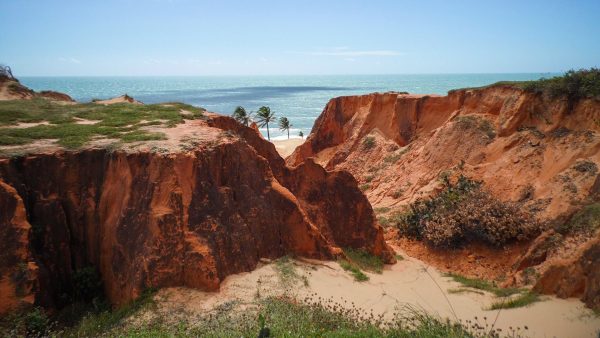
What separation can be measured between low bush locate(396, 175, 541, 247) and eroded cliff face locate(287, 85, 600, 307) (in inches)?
18.9

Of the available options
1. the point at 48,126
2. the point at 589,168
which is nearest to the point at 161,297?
the point at 48,126

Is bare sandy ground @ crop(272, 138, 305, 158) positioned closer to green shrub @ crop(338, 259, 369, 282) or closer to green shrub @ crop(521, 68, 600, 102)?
green shrub @ crop(521, 68, 600, 102)

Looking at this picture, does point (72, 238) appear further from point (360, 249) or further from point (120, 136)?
point (360, 249)

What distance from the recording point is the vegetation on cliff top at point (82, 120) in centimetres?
1095

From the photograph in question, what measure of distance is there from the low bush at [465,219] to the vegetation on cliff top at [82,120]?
1056 centimetres

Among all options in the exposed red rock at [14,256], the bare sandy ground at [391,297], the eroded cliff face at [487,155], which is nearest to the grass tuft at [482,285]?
the bare sandy ground at [391,297]

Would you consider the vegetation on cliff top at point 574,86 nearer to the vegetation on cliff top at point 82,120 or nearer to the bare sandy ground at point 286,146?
the vegetation on cliff top at point 82,120

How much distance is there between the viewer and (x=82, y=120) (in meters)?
13.8

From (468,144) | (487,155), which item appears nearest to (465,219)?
(487,155)

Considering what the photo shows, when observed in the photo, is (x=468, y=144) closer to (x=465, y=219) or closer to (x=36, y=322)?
(x=465, y=219)

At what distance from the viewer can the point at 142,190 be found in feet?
32.1

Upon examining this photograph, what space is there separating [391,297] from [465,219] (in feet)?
22.9

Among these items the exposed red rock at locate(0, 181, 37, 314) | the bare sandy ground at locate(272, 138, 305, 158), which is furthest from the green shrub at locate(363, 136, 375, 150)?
the exposed red rock at locate(0, 181, 37, 314)

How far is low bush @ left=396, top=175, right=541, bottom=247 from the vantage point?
15445 mm
